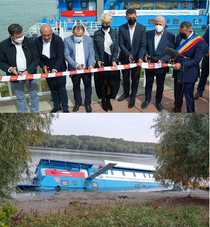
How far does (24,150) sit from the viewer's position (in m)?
4.00

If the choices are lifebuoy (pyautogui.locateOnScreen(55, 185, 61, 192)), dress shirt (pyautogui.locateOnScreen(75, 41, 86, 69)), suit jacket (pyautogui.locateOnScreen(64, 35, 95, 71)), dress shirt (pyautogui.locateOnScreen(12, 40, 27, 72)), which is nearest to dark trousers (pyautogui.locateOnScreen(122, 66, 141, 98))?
suit jacket (pyautogui.locateOnScreen(64, 35, 95, 71))

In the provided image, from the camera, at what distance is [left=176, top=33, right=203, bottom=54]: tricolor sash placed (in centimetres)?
344

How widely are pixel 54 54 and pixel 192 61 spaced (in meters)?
2.07

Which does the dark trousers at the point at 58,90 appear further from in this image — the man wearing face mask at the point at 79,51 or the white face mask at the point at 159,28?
the white face mask at the point at 159,28

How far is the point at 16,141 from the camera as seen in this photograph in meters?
3.83

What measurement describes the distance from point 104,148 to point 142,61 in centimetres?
189

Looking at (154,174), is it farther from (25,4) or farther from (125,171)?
(25,4)

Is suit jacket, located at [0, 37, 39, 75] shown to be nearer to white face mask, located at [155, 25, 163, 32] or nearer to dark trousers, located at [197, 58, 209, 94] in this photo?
white face mask, located at [155, 25, 163, 32]

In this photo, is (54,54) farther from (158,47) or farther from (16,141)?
(158,47)

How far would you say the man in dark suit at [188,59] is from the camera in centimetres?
343

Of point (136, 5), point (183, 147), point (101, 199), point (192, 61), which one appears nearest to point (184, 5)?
point (136, 5)

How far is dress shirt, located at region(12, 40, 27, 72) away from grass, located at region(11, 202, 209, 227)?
2.52m

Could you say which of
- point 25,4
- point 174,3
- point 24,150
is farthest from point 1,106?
point 174,3

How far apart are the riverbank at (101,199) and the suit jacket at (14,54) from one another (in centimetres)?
243
